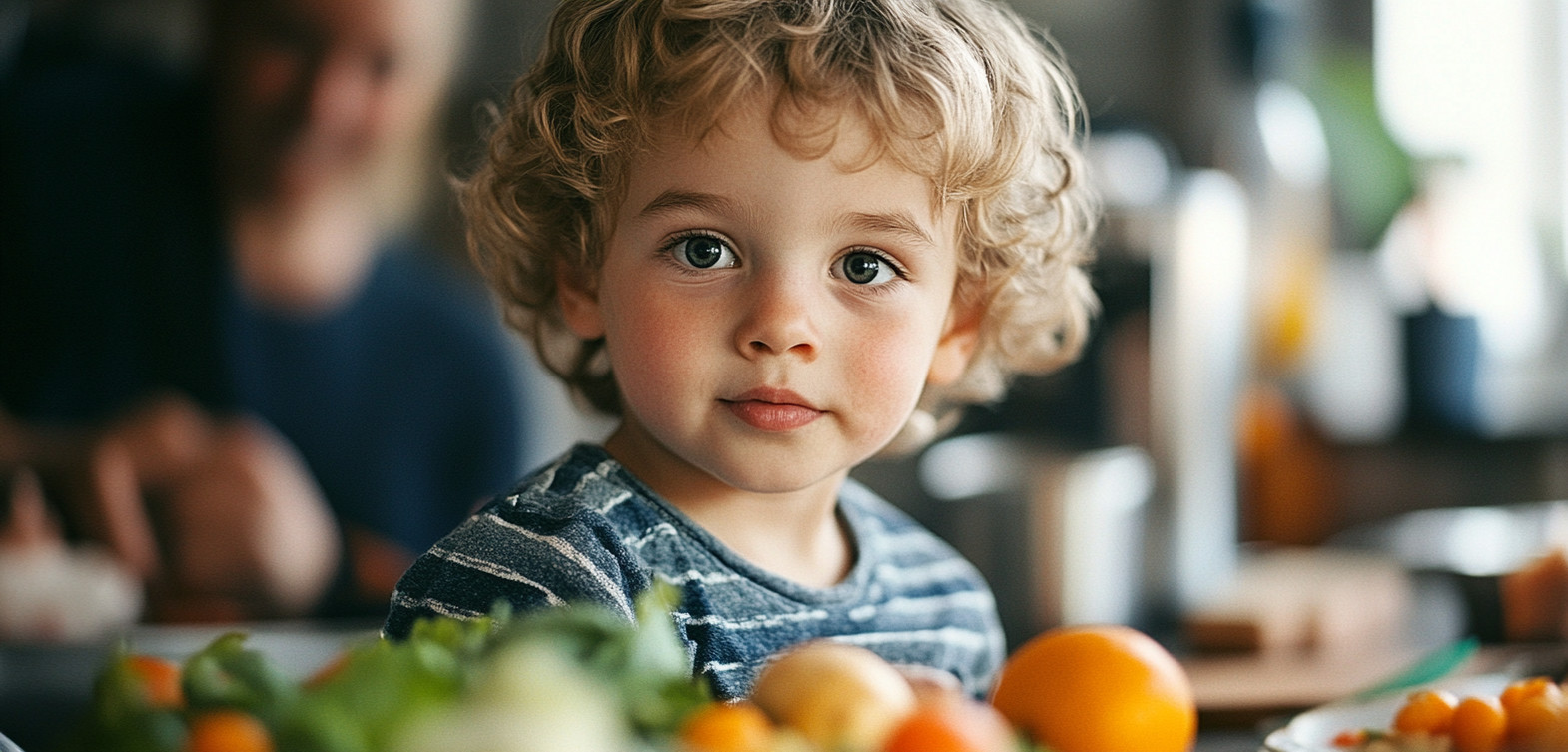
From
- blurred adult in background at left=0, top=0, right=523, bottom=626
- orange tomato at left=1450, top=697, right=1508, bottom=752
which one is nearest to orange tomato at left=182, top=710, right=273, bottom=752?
orange tomato at left=1450, top=697, right=1508, bottom=752

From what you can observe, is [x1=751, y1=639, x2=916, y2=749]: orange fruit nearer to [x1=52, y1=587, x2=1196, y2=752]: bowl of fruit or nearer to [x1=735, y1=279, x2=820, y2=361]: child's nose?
[x1=52, y1=587, x2=1196, y2=752]: bowl of fruit

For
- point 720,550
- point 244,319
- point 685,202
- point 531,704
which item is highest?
point 685,202

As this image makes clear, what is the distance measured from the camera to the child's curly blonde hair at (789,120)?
731mm

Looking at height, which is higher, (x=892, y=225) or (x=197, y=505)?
(x=892, y=225)

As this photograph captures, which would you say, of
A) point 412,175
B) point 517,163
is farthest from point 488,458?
point 517,163

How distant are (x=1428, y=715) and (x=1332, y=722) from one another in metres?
0.07

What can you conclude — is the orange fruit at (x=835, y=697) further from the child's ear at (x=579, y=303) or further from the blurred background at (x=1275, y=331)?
the blurred background at (x=1275, y=331)

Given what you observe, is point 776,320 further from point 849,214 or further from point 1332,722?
point 1332,722

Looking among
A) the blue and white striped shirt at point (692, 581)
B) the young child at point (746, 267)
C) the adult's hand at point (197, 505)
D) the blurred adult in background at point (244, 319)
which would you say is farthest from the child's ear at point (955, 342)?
the adult's hand at point (197, 505)

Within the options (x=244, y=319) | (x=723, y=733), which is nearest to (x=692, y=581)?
(x=723, y=733)

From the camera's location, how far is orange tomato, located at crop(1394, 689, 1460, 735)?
0.63 m

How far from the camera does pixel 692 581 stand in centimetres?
76

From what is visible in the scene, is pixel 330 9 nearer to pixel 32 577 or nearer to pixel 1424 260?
pixel 32 577

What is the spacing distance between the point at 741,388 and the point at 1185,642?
885mm
